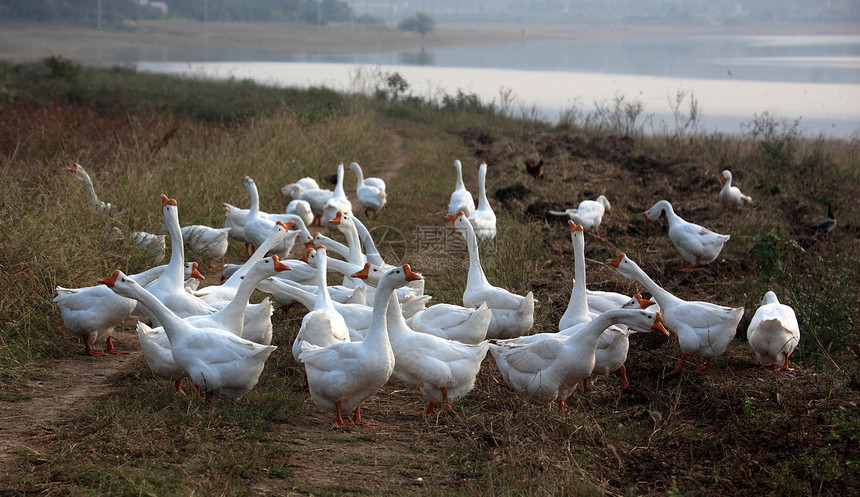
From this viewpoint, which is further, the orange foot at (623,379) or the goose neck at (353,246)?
the goose neck at (353,246)

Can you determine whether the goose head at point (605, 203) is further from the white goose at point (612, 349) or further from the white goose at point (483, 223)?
the white goose at point (612, 349)

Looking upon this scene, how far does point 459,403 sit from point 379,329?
2.82 ft

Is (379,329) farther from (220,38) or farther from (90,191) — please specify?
(220,38)

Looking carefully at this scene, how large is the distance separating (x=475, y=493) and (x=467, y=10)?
535 feet

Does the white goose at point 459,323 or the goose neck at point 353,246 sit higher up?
the goose neck at point 353,246

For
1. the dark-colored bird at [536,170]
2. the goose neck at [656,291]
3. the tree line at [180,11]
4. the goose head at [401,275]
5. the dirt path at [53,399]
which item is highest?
the tree line at [180,11]

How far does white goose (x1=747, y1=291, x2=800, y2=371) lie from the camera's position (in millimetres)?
5320

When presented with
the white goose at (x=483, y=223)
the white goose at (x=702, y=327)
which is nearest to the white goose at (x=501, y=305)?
the white goose at (x=702, y=327)

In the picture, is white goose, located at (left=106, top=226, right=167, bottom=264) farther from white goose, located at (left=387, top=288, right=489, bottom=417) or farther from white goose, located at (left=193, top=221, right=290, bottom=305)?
white goose, located at (left=387, top=288, right=489, bottom=417)

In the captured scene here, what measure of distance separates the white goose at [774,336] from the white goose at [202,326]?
138 inches

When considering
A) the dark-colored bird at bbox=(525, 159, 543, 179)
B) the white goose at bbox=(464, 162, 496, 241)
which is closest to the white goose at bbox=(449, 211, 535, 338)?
the white goose at bbox=(464, 162, 496, 241)

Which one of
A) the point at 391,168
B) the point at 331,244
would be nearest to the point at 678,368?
the point at 331,244

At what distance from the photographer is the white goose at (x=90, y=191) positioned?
7.76 m

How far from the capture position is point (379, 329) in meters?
4.59
